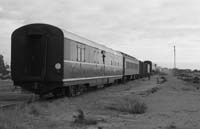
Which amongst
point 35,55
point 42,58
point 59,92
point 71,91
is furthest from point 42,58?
point 71,91

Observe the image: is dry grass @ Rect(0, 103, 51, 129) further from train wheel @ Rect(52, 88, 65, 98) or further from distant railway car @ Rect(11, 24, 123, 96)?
train wheel @ Rect(52, 88, 65, 98)

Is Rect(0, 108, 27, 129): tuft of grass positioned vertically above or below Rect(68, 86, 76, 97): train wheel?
below

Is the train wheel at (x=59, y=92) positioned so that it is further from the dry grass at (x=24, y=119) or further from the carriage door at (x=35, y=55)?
the dry grass at (x=24, y=119)

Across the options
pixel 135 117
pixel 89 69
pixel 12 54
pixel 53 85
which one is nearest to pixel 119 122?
pixel 135 117

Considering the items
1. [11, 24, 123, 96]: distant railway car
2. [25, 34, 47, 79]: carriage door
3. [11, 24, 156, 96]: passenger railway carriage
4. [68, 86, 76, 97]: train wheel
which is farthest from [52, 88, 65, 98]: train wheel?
[25, 34, 47, 79]: carriage door

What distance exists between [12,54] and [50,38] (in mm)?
2092

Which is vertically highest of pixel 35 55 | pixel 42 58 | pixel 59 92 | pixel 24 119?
pixel 35 55

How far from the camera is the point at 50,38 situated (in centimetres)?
1675

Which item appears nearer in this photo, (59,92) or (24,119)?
(24,119)

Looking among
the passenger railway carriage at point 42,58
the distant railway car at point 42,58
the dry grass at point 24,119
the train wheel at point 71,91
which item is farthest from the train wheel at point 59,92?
the dry grass at point 24,119

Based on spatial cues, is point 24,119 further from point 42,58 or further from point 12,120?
point 42,58

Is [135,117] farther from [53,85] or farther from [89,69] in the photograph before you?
[89,69]

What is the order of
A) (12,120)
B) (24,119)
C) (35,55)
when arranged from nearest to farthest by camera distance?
1. (12,120)
2. (24,119)
3. (35,55)

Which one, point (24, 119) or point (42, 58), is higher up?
point (42, 58)
